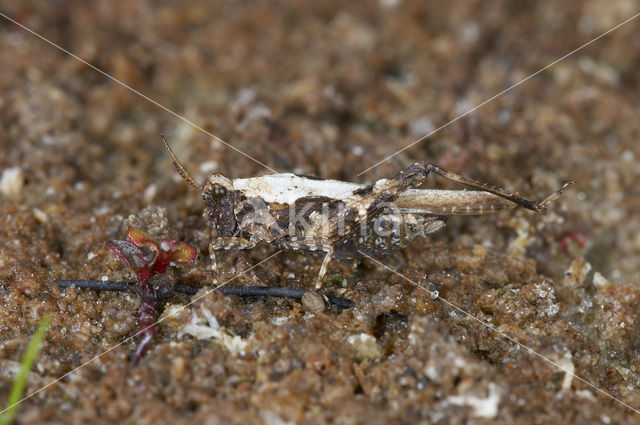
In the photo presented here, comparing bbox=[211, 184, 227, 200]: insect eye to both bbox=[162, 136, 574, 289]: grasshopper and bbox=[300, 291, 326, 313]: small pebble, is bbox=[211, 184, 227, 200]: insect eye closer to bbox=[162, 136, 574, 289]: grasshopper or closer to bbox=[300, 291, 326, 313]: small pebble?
bbox=[162, 136, 574, 289]: grasshopper

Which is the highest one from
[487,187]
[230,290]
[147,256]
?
[487,187]

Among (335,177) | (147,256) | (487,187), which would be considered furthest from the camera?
(335,177)

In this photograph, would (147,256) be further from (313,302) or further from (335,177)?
(335,177)

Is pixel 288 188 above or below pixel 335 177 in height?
above

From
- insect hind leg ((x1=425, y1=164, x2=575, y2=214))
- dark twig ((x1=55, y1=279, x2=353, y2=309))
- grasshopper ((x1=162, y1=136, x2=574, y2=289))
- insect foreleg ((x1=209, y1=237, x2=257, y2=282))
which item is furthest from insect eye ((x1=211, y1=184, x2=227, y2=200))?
insect hind leg ((x1=425, y1=164, x2=575, y2=214))

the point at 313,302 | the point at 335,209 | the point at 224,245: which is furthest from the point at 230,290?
the point at 335,209

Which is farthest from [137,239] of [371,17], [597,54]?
[597,54]

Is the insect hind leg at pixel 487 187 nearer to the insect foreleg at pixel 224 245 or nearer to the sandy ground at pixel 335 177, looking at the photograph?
the sandy ground at pixel 335 177

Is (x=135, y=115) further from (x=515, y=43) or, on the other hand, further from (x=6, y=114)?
(x=515, y=43)
